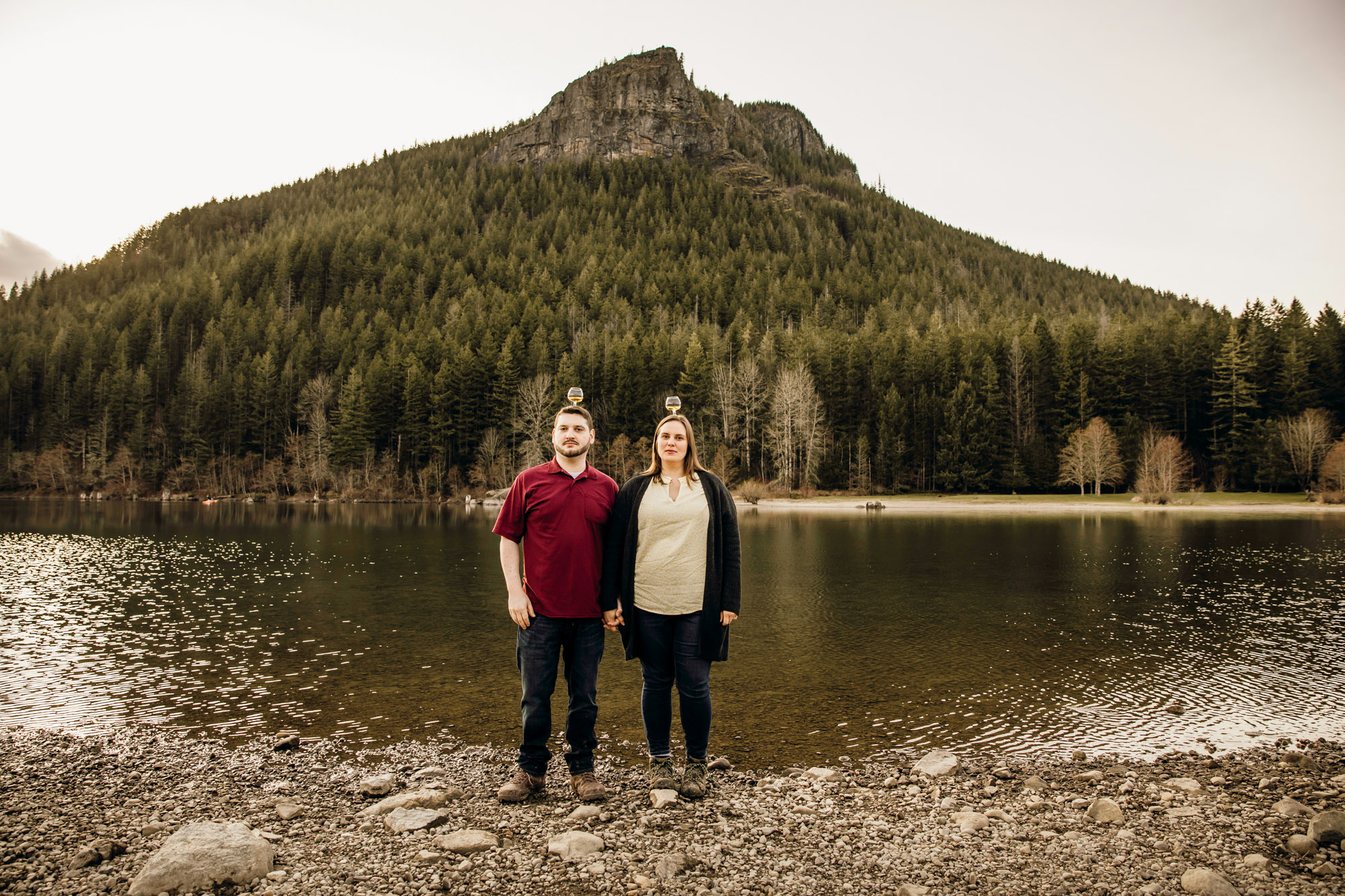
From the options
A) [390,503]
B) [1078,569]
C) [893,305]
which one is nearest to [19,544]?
[1078,569]

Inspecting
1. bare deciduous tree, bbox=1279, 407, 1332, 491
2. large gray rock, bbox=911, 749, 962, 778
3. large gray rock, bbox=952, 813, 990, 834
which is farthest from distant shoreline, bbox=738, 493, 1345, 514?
large gray rock, bbox=952, 813, 990, 834

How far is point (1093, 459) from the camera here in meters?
66.8

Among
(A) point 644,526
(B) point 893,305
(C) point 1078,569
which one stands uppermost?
(B) point 893,305

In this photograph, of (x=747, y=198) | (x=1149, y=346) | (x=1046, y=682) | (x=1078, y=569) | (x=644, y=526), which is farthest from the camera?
(x=747, y=198)

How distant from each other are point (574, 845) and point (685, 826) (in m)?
0.86

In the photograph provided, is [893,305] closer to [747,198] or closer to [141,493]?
[747,198]

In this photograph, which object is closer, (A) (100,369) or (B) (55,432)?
(B) (55,432)

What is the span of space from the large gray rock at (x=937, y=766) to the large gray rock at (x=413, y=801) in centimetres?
421

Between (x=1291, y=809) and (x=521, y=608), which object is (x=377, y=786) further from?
(x=1291, y=809)

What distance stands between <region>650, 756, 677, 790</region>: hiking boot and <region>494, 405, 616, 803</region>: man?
452 mm

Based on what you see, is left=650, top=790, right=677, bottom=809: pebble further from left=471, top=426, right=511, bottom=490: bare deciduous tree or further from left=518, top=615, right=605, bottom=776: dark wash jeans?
left=471, top=426, right=511, bottom=490: bare deciduous tree

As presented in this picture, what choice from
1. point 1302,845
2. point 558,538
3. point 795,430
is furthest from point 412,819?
point 795,430

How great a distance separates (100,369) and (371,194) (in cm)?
7886

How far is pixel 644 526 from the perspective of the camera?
19.1ft
